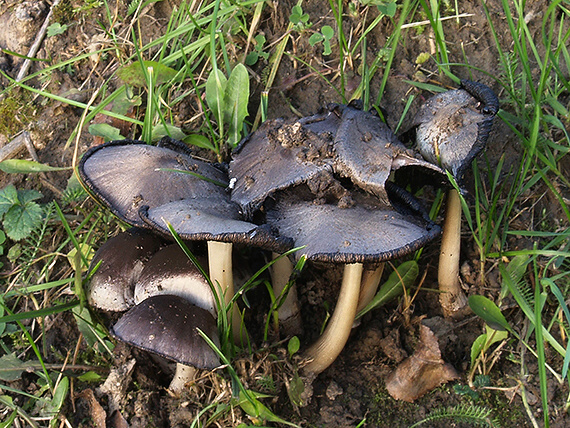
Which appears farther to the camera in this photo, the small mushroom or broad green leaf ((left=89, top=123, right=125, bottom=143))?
broad green leaf ((left=89, top=123, right=125, bottom=143))

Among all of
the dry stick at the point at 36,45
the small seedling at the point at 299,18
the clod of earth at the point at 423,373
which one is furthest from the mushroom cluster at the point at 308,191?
the dry stick at the point at 36,45

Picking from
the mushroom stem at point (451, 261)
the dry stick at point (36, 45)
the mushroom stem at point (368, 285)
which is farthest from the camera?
the dry stick at point (36, 45)

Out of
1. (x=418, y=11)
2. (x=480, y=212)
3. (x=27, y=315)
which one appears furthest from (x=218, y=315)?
(x=418, y=11)

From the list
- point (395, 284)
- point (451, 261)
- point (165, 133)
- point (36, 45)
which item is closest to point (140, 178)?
point (165, 133)

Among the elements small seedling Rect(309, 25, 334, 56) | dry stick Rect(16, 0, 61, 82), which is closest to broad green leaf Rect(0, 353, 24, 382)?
dry stick Rect(16, 0, 61, 82)

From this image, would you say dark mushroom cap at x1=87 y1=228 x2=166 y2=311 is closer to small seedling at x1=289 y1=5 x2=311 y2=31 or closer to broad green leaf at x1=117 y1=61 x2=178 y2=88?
broad green leaf at x1=117 y1=61 x2=178 y2=88

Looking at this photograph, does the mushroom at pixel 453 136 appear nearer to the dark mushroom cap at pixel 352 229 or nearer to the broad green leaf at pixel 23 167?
the dark mushroom cap at pixel 352 229
